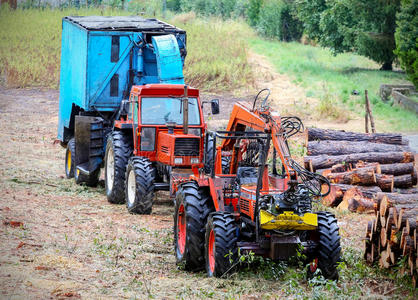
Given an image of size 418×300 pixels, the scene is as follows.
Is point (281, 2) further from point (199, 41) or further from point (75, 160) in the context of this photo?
point (75, 160)

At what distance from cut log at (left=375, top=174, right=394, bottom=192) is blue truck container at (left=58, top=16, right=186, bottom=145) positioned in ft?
16.2

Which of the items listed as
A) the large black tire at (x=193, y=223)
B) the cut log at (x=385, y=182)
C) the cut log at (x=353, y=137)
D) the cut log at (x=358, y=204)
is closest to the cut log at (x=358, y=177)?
the cut log at (x=385, y=182)

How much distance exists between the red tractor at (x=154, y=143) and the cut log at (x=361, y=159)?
341 cm

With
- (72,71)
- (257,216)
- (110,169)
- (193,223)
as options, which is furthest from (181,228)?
(72,71)

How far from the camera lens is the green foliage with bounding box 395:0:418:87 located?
26.4m

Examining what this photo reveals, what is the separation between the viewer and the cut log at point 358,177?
47.3 feet

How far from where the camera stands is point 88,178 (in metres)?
15.8

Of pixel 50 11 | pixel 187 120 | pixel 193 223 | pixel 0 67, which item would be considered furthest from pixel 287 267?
pixel 50 11

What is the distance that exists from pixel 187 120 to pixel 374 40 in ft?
76.7

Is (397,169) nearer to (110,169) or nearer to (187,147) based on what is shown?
(187,147)

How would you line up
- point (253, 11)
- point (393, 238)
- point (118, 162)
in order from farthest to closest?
point (253, 11) < point (118, 162) < point (393, 238)

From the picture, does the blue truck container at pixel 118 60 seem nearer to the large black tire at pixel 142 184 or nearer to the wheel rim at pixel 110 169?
the wheel rim at pixel 110 169

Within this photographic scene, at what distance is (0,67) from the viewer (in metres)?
31.7

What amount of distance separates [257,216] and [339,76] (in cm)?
2650
